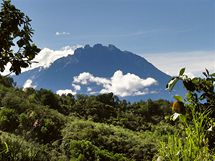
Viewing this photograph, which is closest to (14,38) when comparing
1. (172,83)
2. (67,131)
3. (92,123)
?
(172,83)

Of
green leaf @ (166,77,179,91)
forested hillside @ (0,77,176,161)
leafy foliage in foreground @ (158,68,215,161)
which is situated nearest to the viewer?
leafy foliage in foreground @ (158,68,215,161)

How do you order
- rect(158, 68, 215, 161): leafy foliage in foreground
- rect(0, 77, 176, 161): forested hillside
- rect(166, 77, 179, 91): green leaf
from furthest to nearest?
1. rect(0, 77, 176, 161): forested hillside
2. rect(166, 77, 179, 91): green leaf
3. rect(158, 68, 215, 161): leafy foliage in foreground

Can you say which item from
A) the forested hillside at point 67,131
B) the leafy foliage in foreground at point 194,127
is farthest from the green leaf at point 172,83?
the forested hillside at point 67,131

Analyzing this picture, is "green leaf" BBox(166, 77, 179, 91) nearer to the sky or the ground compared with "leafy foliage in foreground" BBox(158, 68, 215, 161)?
nearer to the sky

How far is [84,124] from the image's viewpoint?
51.3 meters

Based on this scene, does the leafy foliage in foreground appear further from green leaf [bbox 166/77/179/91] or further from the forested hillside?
the forested hillside

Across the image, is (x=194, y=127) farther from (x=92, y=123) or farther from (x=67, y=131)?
(x=92, y=123)

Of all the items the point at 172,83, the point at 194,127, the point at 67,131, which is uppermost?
the point at 172,83

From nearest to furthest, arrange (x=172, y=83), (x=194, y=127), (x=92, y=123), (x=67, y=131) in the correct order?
(x=194, y=127)
(x=172, y=83)
(x=67, y=131)
(x=92, y=123)

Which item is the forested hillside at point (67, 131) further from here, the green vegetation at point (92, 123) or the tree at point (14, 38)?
the tree at point (14, 38)

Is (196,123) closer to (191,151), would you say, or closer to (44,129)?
(191,151)

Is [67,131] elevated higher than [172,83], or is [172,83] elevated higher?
[172,83]

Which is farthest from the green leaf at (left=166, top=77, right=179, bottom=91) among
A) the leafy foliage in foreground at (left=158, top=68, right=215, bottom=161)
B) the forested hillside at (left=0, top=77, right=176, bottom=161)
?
the forested hillside at (left=0, top=77, right=176, bottom=161)

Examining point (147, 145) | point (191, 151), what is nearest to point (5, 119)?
point (147, 145)
